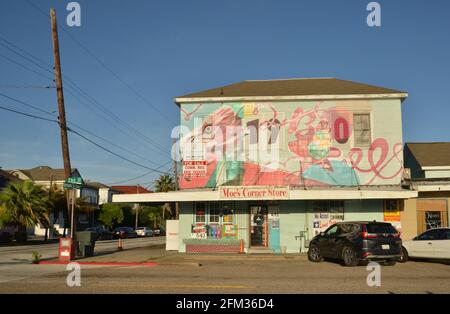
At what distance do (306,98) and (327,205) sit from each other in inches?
217

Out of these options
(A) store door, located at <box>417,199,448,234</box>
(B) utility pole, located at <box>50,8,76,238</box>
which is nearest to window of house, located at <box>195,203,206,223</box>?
(B) utility pole, located at <box>50,8,76,238</box>

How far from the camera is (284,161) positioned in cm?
2353

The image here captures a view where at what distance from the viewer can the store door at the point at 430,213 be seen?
23.2 metres

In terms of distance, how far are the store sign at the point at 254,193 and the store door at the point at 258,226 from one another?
194cm

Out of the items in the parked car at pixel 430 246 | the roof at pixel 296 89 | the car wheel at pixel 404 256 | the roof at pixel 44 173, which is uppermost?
the roof at pixel 296 89

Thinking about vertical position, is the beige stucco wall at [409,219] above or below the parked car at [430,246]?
above

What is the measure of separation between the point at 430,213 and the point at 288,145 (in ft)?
25.7

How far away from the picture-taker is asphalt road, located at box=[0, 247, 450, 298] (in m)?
11.2

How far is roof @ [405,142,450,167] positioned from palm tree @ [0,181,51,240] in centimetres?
2773

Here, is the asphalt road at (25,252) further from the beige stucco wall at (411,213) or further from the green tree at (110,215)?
the green tree at (110,215)

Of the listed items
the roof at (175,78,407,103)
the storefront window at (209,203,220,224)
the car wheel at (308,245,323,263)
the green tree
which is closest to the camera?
the car wheel at (308,245,323,263)

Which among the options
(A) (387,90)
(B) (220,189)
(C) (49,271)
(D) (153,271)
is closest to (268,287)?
(D) (153,271)

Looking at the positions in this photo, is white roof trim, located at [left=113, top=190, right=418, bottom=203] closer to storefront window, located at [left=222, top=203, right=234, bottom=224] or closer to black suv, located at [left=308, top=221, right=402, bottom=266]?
storefront window, located at [left=222, top=203, right=234, bottom=224]

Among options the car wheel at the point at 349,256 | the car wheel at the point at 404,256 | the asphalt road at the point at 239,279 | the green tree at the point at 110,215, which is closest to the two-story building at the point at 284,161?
the car wheel at the point at 404,256
